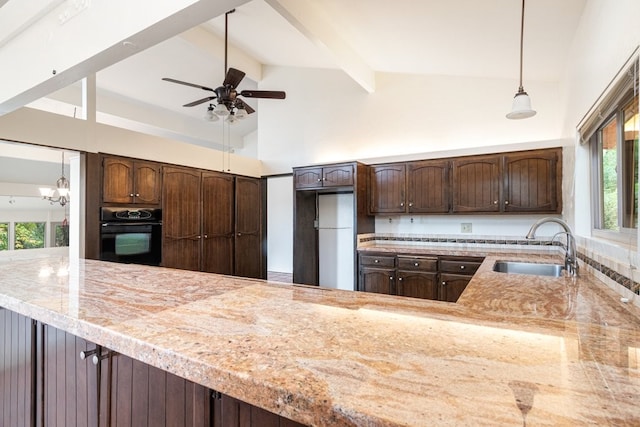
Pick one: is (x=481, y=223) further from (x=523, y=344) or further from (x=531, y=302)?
(x=523, y=344)

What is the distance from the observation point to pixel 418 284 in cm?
381

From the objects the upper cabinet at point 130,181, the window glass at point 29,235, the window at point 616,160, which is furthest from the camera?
the window glass at point 29,235

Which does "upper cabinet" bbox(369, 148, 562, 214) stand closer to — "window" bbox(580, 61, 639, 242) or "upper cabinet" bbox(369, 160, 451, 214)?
"upper cabinet" bbox(369, 160, 451, 214)

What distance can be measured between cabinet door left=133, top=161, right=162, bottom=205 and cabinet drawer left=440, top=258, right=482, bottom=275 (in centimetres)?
374

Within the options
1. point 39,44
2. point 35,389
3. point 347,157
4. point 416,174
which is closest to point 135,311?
point 35,389

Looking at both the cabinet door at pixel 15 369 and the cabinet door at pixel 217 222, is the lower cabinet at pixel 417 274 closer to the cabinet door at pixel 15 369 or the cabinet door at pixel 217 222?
the cabinet door at pixel 217 222

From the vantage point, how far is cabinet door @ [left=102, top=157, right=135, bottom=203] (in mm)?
3816

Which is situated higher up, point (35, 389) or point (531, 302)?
point (531, 302)

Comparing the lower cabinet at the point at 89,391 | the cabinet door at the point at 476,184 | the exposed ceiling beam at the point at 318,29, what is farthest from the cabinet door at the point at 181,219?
the cabinet door at the point at 476,184

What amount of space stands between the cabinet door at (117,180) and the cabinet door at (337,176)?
2.51 m

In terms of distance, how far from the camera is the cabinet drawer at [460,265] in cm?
351

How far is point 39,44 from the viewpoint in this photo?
1957mm

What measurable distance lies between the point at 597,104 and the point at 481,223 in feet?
7.83

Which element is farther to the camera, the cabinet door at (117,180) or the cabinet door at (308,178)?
the cabinet door at (308,178)
